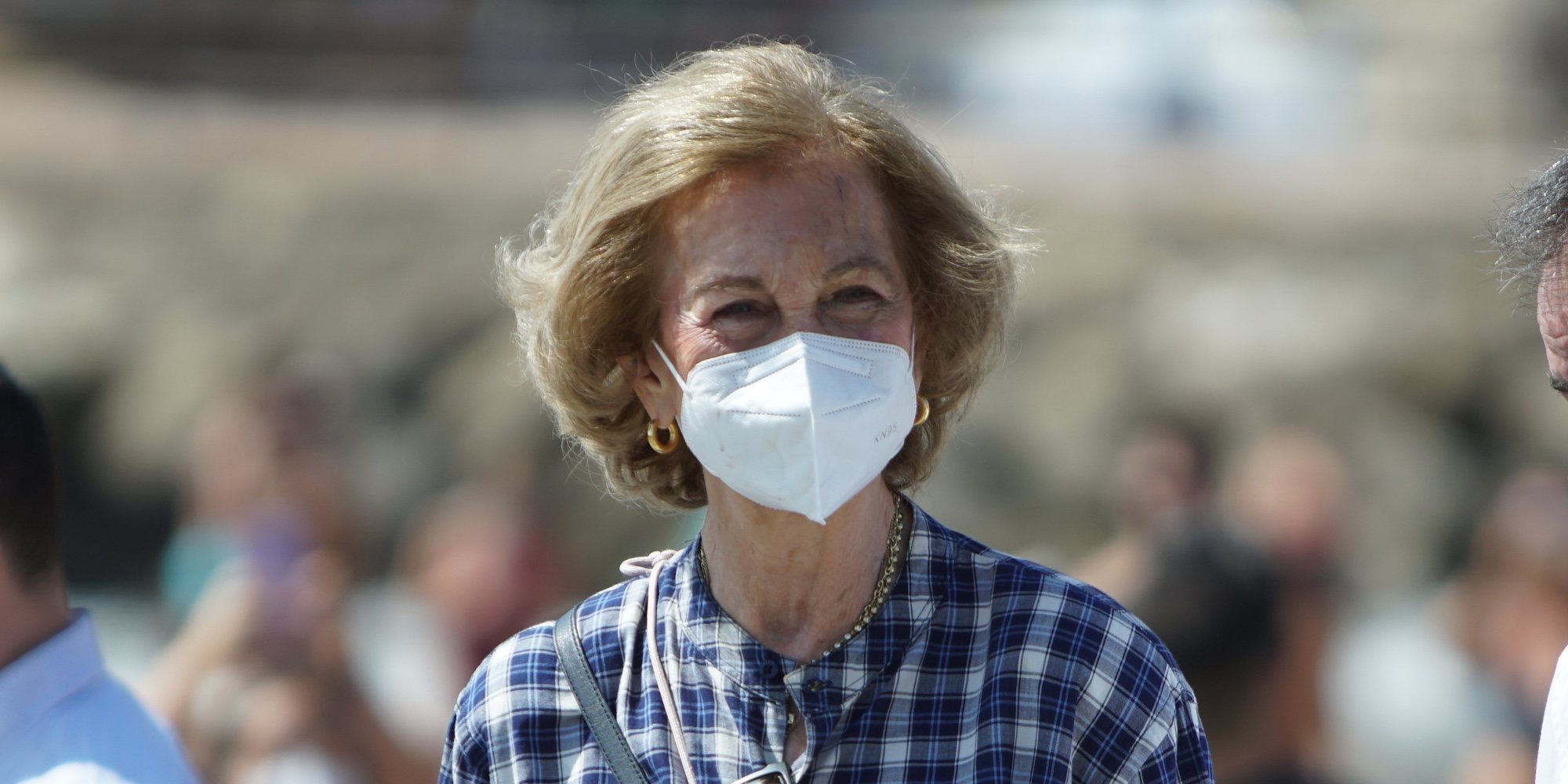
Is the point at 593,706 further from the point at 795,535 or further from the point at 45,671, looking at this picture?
the point at 45,671

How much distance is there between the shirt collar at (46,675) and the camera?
2.41 metres

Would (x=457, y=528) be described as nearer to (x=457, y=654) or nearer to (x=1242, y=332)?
(x=457, y=654)

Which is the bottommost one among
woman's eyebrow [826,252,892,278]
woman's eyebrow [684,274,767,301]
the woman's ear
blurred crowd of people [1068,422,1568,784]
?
blurred crowd of people [1068,422,1568,784]

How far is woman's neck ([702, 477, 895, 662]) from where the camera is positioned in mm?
2365

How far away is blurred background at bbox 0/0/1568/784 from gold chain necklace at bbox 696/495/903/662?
11.6 ft

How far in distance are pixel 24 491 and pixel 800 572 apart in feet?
3.99

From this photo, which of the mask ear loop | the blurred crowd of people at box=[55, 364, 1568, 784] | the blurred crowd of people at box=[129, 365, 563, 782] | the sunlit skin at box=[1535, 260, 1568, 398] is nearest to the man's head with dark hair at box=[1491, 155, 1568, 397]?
the sunlit skin at box=[1535, 260, 1568, 398]

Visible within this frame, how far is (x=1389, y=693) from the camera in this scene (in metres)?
7.50

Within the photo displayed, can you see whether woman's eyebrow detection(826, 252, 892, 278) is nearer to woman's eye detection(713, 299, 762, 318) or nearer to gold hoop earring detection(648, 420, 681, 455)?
woman's eye detection(713, 299, 762, 318)

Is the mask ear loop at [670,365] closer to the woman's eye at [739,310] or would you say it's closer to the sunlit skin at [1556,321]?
the woman's eye at [739,310]

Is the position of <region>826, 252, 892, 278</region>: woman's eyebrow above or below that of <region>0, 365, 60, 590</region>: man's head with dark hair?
above

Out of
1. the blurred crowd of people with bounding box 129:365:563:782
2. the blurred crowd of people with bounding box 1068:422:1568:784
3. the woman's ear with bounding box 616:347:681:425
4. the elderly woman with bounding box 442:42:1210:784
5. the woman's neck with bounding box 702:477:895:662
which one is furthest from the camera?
the blurred crowd of people with bounding box 129:365:563:782

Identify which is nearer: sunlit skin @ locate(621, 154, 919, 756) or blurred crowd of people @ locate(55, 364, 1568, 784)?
sunlit skin @ locate(621, 154, 919, 756)

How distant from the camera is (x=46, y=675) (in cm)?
245
